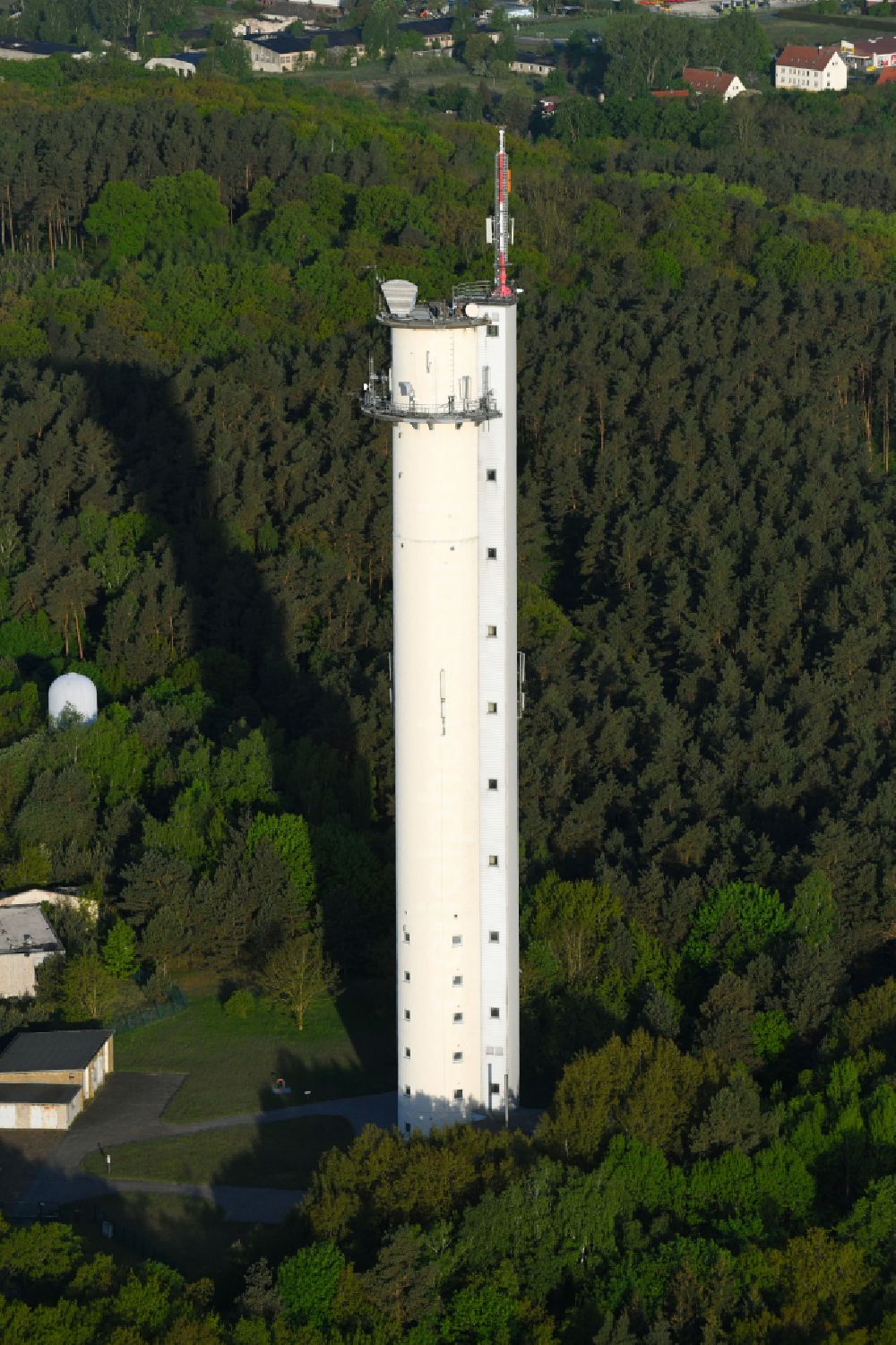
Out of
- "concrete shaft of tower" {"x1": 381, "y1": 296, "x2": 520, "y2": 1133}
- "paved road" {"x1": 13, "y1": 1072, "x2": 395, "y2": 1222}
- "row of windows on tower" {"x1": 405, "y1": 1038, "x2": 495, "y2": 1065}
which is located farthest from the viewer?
"row of windows on tower" {"x1": 405, "y1": 1038, "x2": 495, "y2": 1065}

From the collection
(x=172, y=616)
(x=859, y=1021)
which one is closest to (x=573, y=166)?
→ (x=172, y=616)

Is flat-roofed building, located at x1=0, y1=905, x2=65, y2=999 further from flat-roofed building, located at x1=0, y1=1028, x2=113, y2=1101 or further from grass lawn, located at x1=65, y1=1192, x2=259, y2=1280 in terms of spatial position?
grass lawn, located at x1=65, y1=1192, x2=259, y2=1280

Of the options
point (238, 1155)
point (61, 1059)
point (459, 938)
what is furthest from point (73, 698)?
point (459, 938)

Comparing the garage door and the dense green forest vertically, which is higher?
the dense green forest

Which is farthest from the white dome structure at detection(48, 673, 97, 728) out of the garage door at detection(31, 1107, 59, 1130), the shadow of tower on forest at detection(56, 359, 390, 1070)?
the garage door at detection(31, 1107, 59, 1130)

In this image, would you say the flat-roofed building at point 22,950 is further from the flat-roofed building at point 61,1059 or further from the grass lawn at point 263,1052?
the grass lawn at point 263,1052

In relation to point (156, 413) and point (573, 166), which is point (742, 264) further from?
point (156, 413)

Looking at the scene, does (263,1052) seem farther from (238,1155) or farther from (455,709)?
(455,709)
